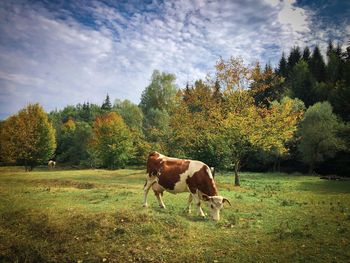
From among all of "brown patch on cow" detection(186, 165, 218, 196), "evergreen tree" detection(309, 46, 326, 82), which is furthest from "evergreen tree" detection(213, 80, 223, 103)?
"evergreen tree" detection(309, 46, 326, 82)

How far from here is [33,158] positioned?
163 ft

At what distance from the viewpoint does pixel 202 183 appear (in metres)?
13.7

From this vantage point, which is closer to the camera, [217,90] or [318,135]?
[217,90]

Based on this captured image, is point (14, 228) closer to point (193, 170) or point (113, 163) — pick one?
point (193, 170)

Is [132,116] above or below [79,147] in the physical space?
above

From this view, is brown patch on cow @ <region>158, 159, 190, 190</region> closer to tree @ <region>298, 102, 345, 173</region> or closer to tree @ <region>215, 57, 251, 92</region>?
tree @ <region>215, 57, 251, 92</region>

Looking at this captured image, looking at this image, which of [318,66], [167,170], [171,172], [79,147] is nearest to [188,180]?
[171,172]

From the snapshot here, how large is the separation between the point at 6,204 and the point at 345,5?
105ft

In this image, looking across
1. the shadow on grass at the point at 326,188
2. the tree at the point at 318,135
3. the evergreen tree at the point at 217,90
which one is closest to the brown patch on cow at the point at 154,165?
the evergreen tree at the point at 217,90

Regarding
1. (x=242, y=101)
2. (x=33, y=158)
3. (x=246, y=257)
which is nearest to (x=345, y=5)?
(x=242, y=101)

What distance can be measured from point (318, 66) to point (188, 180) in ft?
259

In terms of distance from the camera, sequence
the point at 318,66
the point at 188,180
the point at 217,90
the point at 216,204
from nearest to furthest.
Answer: the point at 216,204 < the point at 188,180 < the point at 217,90 < the point at 318,66

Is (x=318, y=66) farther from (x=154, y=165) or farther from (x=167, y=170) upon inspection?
(x=167, y=170)

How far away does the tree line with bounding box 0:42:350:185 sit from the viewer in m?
27.8
